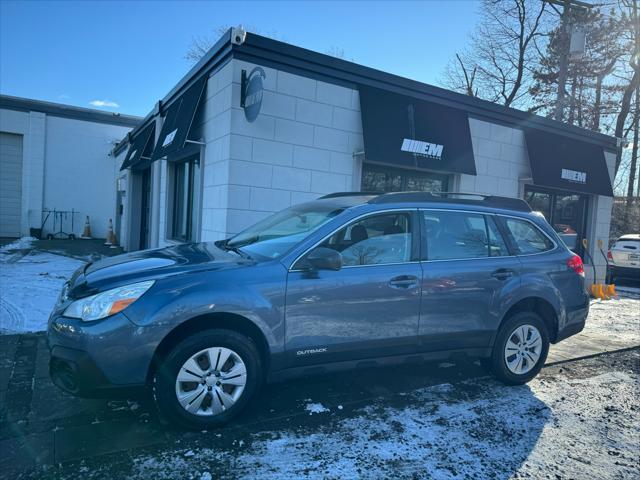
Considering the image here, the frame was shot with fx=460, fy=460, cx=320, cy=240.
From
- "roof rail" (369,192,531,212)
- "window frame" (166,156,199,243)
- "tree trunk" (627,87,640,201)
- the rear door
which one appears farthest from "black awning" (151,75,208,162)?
"tree trunk" (627,87,640,201)

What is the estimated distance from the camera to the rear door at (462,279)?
13.4ft

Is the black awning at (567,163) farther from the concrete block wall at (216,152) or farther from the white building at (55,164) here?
the white building at (55,164)

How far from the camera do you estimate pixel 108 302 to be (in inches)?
122

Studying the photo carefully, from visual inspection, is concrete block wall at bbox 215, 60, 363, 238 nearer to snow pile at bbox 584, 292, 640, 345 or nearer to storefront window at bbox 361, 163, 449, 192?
storefront window at bbox 361, 163, 449, 192

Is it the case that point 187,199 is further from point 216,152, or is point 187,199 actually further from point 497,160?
point 497,160

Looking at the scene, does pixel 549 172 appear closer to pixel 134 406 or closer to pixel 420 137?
pixel 420 137

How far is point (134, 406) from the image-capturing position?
3.70m

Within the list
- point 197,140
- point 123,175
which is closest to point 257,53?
point 197,140

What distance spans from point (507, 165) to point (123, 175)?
12.6 metres

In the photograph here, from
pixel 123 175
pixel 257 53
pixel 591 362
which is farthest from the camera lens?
pixel 123 175

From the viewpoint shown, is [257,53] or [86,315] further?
[257,53]

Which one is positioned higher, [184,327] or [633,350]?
[184,327]

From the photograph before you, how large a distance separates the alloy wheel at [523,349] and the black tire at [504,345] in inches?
1.2

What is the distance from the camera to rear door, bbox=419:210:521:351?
407 cm
